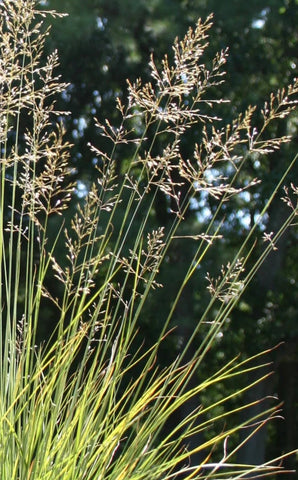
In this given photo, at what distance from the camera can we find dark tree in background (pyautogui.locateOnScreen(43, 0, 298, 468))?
7699 mm

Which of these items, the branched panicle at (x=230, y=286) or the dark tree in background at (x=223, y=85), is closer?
the branched panicle at (x=230, y=286)

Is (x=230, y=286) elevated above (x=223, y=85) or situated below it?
above

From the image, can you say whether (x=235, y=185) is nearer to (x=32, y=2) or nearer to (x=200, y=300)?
(x=200, y=300)

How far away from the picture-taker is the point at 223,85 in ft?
27.0

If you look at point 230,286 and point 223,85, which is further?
point 223,85

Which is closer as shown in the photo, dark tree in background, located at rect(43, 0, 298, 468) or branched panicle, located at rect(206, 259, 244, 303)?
branched panicle, located at rect(206, 259, 244, 303)

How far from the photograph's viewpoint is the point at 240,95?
321 inches

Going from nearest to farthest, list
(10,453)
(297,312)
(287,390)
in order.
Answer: (10,453) < (297,312) < (287,390)

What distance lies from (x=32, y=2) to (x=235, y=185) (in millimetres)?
6583

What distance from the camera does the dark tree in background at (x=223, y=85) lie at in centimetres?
770

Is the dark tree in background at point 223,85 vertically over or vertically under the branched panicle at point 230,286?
under

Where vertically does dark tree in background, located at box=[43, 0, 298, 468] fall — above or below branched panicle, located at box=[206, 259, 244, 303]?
below

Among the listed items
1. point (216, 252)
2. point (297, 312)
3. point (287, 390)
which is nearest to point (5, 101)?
point (216, 252)

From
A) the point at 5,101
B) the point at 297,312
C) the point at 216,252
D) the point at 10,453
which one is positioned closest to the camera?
the point at 10,453
